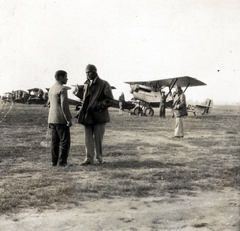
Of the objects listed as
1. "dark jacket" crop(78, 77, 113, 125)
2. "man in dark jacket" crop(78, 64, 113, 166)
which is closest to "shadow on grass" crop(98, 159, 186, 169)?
Result: "man in dark jacket" crop(78, 64, 113, 166)

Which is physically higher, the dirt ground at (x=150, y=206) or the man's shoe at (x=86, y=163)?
the man's shoe at (x=86, y=163)

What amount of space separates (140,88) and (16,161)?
1784 cm

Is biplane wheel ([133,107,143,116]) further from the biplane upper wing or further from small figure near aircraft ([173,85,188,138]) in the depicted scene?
small figure near aircraft ([173,85,188,138])

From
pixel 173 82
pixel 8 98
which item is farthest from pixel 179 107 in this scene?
pixel 8 98

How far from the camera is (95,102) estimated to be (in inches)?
203

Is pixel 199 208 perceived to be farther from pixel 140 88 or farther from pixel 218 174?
pixel 140 88

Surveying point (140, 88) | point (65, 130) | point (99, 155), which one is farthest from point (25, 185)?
point (140, 88)

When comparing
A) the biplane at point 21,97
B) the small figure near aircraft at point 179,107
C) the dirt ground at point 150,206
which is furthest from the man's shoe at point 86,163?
the biplane at point 21,97

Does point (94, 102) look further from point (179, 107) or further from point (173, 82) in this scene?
point (173, 82)

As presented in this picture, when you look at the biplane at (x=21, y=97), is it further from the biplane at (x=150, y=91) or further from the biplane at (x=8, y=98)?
the biplane at (x=150, y=91)

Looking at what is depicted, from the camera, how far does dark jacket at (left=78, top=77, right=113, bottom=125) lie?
16.9 ft

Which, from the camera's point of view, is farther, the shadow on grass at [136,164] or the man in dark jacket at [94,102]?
the shadow on grass at [136,164]

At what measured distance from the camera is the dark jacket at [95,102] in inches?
203

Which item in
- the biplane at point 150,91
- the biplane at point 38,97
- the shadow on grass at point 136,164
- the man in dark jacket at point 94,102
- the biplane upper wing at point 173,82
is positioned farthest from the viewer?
the biplane at point 38,97
